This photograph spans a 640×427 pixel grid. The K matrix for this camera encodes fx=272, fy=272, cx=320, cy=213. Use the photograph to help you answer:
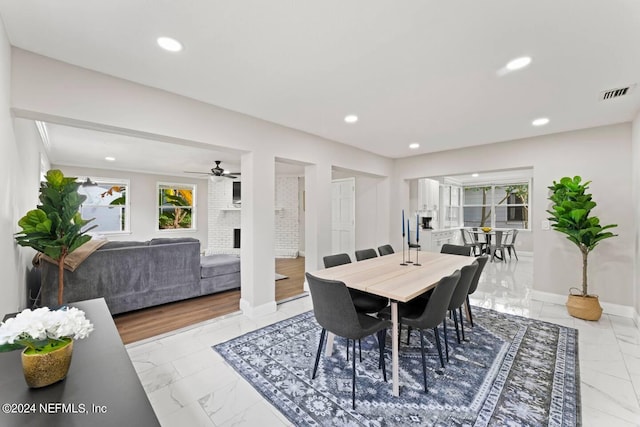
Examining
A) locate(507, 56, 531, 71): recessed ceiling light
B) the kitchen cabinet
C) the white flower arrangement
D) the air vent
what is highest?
the air vent

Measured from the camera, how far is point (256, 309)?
3443 millimetres

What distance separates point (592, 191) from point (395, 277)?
11.5 feet

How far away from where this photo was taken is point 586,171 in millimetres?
3832

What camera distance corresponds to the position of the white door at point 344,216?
6.28 meters

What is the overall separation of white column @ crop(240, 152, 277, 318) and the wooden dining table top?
1113mm

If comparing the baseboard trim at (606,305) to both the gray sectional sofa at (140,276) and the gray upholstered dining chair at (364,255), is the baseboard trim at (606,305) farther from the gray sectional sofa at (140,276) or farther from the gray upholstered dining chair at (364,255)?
the gray sectional sofa at (140,276)

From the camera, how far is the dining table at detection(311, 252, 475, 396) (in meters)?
2.01

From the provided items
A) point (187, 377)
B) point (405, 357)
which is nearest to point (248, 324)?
point (187, 377)

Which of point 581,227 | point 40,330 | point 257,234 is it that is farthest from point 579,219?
point 40,330

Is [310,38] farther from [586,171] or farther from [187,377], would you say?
[586,171]

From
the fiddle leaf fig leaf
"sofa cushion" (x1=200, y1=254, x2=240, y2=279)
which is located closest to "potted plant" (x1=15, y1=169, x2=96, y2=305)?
"sofa cushion" (x1=200, y1=254, x2=240, y2=279)

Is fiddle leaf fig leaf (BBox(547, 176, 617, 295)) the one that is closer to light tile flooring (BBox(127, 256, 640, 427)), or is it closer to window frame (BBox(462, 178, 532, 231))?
light tile flooring (BBox(127, 256, 640, 427))

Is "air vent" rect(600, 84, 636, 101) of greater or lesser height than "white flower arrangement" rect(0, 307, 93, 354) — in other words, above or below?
above

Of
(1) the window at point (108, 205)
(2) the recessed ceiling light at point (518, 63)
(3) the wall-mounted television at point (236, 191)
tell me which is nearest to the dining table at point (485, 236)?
(2) the recessed ceiling light at point (518, 63)
